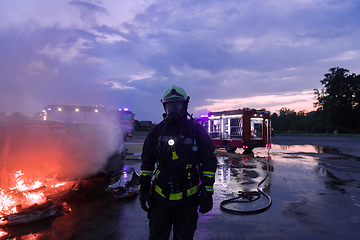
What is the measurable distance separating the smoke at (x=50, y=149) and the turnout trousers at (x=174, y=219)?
276cm

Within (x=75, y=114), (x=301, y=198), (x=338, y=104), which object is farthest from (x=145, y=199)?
(x=338, y=104)

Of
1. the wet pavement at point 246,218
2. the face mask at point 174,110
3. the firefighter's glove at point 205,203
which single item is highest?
the face mask at point 174,110

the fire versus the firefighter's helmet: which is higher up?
the firefighter's helmet

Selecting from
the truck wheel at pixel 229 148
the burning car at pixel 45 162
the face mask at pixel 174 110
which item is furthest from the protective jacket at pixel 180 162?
the truck wheel at pixel 229 148

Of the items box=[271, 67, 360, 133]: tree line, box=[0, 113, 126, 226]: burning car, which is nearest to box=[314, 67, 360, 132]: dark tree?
box=[271, 67, 360, 133]: tree line

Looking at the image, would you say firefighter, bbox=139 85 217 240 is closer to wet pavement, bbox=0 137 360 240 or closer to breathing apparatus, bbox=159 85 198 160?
breathing apparatus, bbox=159 85 198 160

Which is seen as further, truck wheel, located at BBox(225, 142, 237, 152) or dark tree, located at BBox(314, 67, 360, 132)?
dark tree, located at BBox(314, 67, 360, 132)

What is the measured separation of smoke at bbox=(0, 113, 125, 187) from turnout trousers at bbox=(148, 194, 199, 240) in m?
2.76

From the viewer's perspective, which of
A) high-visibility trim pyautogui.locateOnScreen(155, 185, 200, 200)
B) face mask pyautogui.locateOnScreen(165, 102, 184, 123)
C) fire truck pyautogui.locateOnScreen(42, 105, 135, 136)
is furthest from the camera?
fire truck pyautogui.locateOnScreen(42, 105, 135, 136)

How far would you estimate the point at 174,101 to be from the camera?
2430mm

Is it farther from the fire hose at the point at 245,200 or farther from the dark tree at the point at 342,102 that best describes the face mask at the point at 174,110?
the dark tree at the point at 342,102

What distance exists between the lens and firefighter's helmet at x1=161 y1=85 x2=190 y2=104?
2.41 metres

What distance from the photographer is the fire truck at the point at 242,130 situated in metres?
12.8

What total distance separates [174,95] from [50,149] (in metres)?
3.25
